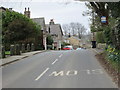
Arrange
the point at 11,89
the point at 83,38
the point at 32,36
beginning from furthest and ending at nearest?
the point at 83,38 < the point at 32,36 < the point at 11,89

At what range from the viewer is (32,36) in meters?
39.7

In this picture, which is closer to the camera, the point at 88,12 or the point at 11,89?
the point at 11,89

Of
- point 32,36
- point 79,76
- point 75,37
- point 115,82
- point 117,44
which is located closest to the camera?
point 115,82

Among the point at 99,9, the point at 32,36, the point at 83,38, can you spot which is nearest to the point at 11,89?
the point at 99,9

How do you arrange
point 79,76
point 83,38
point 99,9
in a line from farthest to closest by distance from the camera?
point 83,38 → point 99,9 → point 79,76

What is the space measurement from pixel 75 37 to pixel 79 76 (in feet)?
374

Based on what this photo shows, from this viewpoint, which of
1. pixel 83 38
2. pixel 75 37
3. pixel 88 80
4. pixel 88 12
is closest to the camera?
pixel 88 80

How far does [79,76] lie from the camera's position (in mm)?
11656

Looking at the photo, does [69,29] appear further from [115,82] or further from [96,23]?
[115,82]

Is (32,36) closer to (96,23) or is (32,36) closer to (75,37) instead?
(96,23)

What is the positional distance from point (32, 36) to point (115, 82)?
30.8m

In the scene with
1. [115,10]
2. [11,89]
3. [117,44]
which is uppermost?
[115,10]

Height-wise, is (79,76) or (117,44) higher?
(117,44)

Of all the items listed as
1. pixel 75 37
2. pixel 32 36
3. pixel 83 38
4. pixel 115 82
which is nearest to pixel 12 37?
pixel 32 36
